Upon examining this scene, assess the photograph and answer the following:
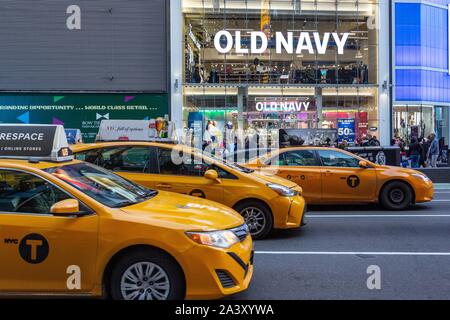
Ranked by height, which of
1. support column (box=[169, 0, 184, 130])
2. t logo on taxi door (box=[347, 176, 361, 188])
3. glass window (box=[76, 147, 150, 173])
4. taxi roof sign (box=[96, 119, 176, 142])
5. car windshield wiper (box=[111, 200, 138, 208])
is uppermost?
support column (box=[169, 0, 184, 130])

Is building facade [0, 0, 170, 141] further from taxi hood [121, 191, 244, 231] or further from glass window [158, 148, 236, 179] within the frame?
taxi hood [121, 191, 244, 231]

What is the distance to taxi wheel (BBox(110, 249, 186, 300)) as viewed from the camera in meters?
4.72

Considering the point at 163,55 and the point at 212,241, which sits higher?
the point at 163,55

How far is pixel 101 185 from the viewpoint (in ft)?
18.0

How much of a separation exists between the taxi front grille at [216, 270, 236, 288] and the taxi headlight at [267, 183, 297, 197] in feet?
11.5

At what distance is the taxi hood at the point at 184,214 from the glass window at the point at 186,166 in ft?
8.55

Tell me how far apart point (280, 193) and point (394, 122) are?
2099 cm

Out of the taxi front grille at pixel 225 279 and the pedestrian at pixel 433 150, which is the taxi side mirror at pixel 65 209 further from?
the pedestrian at pixel 433 150

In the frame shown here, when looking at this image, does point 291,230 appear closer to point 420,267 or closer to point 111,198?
point 420,267

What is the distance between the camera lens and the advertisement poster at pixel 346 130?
2583 centimetres

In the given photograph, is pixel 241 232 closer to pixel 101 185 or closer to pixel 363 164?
pixel 101 185

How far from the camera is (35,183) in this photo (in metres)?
5.07

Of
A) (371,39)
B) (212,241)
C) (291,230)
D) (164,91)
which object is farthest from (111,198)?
(371,39)

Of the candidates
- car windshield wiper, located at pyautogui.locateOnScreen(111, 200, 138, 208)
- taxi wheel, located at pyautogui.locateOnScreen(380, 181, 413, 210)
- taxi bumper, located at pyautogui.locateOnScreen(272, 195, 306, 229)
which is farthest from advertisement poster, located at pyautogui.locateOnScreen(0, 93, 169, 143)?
car windshield wiper, located at pyautogui.locateOnScreen(111, 200, 138, 208)
